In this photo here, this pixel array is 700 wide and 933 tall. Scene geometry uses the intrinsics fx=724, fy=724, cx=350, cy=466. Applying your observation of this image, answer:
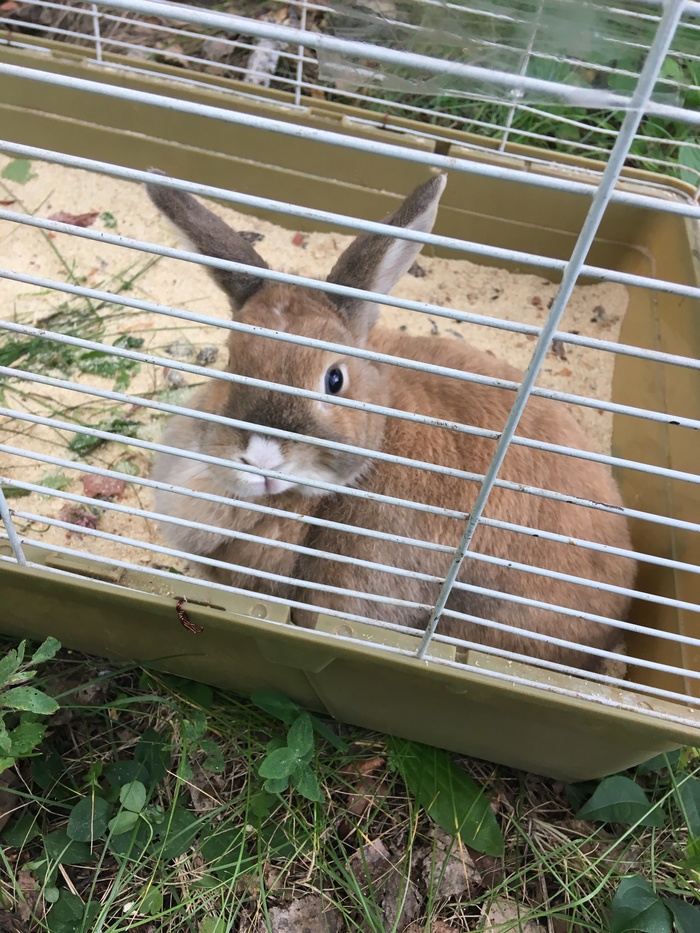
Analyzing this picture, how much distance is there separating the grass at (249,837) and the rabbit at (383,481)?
1.19ft

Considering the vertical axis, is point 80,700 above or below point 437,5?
below

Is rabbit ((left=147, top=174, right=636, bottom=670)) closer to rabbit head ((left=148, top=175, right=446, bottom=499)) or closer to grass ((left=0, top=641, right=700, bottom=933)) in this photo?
rabbit head ((left=148, top=175, right=446, bottom=499))

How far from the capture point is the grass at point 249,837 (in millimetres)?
1593

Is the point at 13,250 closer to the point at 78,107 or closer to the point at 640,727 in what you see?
the point at 78,107

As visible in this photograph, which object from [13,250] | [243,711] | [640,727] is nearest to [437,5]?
[640,727]

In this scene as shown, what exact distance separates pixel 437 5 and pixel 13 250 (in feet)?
7.45

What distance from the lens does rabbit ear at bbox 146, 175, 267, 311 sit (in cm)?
163

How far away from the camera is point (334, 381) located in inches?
66.2

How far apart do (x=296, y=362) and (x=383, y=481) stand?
1.27 ft

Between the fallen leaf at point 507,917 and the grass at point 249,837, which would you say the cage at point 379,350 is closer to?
the grass at point 249,837

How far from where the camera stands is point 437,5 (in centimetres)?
97

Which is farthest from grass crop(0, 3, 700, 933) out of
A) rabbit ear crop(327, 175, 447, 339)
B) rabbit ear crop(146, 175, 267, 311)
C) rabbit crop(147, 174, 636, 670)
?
rabbit ear crop(146, 175, 267, 311)

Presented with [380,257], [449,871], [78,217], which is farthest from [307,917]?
[78,217]

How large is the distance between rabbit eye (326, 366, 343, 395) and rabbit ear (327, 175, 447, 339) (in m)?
0.17
